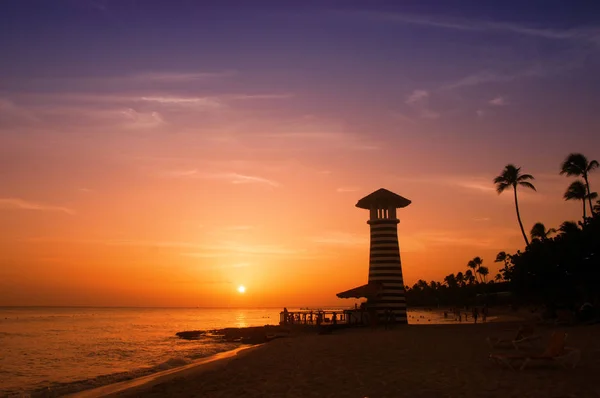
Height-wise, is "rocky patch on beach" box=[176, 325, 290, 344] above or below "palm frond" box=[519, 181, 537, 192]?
below

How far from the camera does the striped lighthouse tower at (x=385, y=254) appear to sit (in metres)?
32.0

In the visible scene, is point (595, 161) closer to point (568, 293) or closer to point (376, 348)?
point (568, 293)

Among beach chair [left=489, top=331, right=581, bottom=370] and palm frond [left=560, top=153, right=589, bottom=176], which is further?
palm frond [left=560, top=153, right=589, bottom=176]

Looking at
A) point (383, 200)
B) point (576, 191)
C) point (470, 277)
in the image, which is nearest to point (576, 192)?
point (576, 191)

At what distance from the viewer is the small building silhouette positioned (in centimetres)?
3163

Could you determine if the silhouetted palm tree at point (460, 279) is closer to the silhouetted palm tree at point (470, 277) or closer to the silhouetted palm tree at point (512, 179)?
the silhouetted palm tree at point (470, 277)

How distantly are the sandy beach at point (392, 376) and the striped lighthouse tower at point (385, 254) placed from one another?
1405 centimetres

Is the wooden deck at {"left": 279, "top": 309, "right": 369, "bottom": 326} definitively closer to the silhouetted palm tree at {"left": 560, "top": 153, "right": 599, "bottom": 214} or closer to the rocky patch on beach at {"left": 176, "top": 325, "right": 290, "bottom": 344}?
the rocky patch on beach at {"left": 176, "top": 325, "right": 290, "bottom": 344}

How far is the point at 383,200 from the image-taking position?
3347cm

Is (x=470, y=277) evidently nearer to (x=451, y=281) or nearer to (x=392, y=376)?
(x=451, y=281)

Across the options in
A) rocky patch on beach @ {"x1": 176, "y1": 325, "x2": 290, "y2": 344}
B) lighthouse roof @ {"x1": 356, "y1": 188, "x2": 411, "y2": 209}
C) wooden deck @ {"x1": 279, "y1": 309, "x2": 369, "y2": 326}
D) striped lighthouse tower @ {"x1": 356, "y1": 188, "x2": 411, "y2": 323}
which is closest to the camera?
striped lighthouse tower @ {"x1": 356, "y1": 188, "x2": 411, "y2": 323}

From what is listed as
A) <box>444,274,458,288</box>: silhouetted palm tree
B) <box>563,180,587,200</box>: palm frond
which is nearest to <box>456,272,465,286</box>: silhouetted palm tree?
<box>444,274,458,288</box>: silhouetted palm tree

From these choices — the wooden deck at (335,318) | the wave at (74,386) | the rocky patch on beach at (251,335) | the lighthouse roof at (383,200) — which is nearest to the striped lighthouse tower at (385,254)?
the lighthouse roof at (383,200)

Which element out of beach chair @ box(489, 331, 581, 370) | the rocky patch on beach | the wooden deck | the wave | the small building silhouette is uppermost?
the small building silhouette
